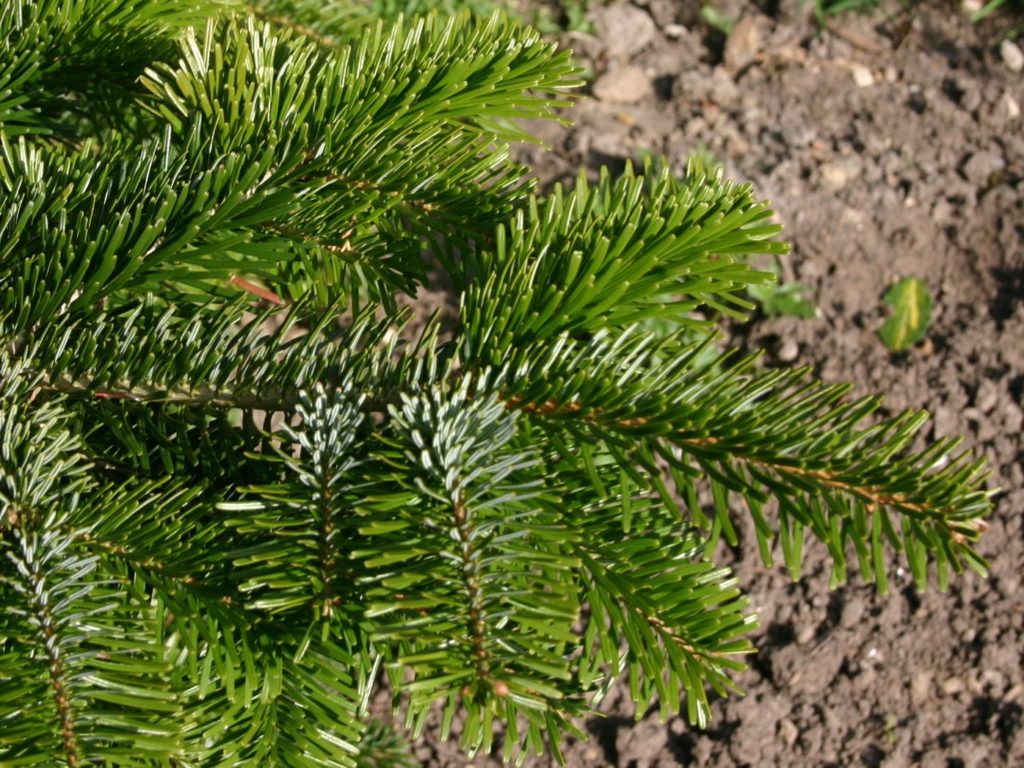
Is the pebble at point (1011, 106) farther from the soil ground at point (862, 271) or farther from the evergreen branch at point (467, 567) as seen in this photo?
the evergreen branch at point (467, 567)

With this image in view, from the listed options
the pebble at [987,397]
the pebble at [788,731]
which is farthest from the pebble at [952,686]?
the pebble at [987,397]

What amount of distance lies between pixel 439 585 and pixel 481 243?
0.45m

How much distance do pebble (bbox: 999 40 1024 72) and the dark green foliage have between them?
86.7 inches

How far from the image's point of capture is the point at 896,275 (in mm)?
2473

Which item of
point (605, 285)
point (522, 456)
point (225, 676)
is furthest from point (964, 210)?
point (225, 676)

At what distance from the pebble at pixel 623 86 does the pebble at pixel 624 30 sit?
0.08 metres

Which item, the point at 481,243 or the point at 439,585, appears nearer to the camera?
the point at 439,585

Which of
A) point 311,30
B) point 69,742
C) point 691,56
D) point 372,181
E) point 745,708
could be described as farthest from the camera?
A: point 691,56

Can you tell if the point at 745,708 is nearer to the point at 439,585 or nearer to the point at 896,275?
the point at 896,275

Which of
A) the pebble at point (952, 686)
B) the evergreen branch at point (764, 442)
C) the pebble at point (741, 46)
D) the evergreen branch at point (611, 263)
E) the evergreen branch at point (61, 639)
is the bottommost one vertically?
the pebble at point (952, 686)

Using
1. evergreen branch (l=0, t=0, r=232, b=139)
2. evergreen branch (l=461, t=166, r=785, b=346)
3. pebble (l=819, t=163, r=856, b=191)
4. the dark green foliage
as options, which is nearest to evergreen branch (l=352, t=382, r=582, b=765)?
the dark green foliage

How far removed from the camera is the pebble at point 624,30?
3.01m

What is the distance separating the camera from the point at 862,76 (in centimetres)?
289

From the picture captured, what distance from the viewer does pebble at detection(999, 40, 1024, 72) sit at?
9.33 ft
